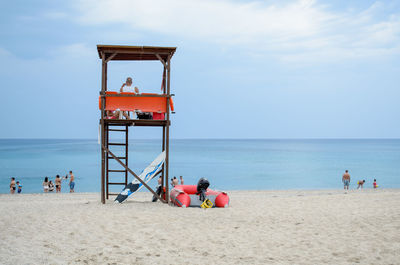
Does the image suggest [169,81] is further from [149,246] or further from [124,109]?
[149,246]

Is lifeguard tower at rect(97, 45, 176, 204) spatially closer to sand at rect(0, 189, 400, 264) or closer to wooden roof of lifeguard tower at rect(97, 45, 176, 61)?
wooden roof of lifeguard tower at rect(97, 45, 176, 61)

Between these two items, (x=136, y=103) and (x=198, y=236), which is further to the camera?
(x=136, y=103)

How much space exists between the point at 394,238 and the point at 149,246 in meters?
4.99

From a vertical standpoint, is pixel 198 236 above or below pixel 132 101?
below

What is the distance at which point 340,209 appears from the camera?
37.7ft

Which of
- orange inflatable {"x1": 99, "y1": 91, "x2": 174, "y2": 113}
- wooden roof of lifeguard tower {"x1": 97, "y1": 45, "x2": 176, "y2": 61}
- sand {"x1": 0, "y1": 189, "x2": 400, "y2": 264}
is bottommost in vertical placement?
sand {"x1": 0, "y1": 189, "x2": 400, "y2": 264}

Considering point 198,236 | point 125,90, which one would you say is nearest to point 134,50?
point 125,90

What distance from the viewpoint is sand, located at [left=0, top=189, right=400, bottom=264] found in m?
7.09

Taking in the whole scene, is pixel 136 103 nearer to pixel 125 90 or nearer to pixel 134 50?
pixel 125 90

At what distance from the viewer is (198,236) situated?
27.7ft

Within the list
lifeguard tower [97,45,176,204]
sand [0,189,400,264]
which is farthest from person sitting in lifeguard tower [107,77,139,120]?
sand [0,189,400,264]

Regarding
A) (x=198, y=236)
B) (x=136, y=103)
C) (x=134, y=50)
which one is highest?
(x=134, y=50)

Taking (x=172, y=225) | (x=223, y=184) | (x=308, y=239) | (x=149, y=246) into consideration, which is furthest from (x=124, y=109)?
(x=223, y=184)

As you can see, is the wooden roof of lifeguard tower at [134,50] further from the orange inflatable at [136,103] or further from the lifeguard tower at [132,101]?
the orange inflatable at [136,103]
